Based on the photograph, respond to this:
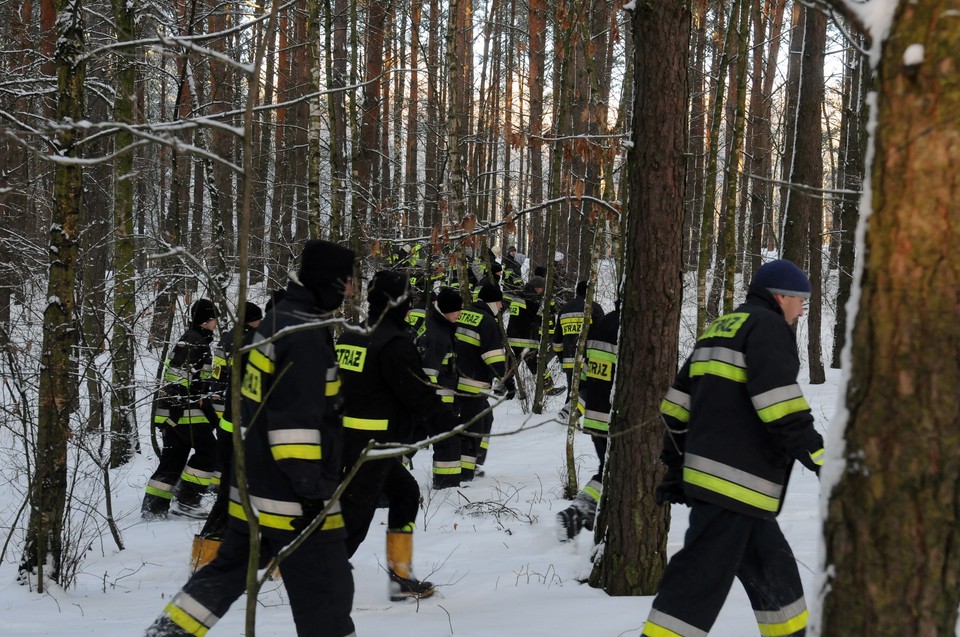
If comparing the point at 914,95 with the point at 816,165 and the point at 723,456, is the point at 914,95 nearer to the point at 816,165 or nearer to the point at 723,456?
the point at 723,456

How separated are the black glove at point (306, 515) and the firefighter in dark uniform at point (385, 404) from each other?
3.73 ft

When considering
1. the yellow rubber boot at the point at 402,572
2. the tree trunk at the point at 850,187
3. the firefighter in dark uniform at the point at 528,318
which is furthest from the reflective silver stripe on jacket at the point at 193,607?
the tree trunk at the point at 850,187

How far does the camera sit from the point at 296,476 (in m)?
3.46

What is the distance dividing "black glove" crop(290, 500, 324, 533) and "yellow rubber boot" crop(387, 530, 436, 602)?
1706 millimetres

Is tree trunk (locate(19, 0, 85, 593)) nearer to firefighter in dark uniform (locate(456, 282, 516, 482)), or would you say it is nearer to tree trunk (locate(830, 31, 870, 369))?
firefighter in dark uniform (locate(456, 282, 516, 482))

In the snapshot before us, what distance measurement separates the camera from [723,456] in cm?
347

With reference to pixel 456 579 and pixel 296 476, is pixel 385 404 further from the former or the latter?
pixel 296 476

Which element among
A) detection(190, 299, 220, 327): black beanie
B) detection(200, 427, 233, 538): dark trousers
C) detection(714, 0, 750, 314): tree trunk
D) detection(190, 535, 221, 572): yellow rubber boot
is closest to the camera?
detection(200, 427, 233, 538): dark trousers

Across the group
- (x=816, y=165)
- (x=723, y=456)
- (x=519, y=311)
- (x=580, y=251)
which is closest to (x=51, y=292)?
(x=723, y=456)

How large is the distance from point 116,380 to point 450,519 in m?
3.81

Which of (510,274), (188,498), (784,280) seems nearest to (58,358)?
(188,498)

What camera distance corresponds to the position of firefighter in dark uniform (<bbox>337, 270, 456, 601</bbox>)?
16.0ft

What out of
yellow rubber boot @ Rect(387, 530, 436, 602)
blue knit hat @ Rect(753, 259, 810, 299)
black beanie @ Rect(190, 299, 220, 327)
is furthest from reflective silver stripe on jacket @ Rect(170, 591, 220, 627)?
black beanie @ Rect(190, 299, 220, 327)

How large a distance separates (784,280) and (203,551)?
4202mm
